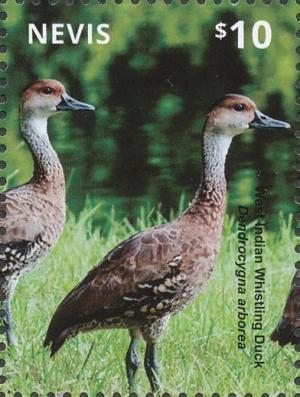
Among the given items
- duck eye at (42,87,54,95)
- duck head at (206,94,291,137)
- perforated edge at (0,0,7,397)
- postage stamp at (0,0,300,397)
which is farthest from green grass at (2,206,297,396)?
duck eye at (42,87,54,95)

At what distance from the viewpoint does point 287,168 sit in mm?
8750

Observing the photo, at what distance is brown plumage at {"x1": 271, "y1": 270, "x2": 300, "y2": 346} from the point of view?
8.68 metres

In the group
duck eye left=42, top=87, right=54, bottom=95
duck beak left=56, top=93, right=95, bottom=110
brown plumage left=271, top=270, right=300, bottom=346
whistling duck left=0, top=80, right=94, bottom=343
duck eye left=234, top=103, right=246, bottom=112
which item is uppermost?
duck eye left=42, top=87, right=54, bottom=95

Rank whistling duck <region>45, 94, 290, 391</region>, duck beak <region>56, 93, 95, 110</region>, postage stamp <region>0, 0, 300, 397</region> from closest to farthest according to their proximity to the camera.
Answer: whistling duck <region>45, 94, 290, 391</region> → postage stamp <region>0, 0, 300, 397</region> → duck beak <region>56, 93, 95, 110</region>

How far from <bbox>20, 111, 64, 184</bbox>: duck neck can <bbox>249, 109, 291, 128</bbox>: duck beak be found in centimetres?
90

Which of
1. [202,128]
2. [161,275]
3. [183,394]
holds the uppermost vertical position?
[202,128]

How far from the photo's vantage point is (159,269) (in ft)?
27.6

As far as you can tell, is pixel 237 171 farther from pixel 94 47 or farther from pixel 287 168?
pixel 94 47

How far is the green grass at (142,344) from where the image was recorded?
858 cm

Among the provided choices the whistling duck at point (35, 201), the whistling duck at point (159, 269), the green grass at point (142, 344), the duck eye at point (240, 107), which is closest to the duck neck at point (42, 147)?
the whistling duck at point (35, 201)

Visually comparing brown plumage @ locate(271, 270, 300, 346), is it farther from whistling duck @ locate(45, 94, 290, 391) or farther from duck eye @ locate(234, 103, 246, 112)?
duck eye @ locate(234, 103, 246, 112)

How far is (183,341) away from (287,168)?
2.94 ft

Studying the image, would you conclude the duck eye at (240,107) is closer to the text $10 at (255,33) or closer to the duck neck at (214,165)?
the duck neck at (214,165)

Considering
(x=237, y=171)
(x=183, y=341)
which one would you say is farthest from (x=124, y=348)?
(x=237, y=171)
